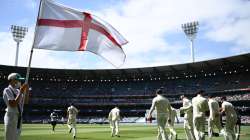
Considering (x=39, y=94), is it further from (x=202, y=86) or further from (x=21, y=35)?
(x=202, y=86)

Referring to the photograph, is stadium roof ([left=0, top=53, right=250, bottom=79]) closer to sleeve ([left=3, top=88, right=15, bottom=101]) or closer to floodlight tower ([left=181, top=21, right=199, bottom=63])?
floodlight tower ([left=181, top=21, right=199, bottom=63])

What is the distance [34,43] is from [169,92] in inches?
2832

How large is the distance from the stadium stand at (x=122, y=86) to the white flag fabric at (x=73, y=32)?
199 ft

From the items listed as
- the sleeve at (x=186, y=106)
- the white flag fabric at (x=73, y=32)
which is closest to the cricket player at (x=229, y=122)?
the sleeve at (x=186, y=106)

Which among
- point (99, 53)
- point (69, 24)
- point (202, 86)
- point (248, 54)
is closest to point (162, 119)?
point (99, 53)

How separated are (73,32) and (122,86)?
78.1 metres

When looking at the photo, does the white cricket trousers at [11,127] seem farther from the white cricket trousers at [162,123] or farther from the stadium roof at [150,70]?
the stadium roof at [150,70]

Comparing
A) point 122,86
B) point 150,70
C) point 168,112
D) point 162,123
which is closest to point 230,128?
point 168,112

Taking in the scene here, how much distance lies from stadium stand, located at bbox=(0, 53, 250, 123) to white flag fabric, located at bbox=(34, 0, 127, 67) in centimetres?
6061

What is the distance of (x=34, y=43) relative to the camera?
8.35m

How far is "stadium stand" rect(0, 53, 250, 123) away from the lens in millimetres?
71750

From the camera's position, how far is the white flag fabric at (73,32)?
872 centimetres

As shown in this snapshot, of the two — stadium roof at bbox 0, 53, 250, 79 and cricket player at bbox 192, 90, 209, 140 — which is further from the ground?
stadium roof at bbox 0, 53, 250, 79

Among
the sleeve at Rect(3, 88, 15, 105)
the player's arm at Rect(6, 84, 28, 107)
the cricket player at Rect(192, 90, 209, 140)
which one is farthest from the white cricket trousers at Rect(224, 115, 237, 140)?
the sleeve at Rect(3, 88, 15, 105)
